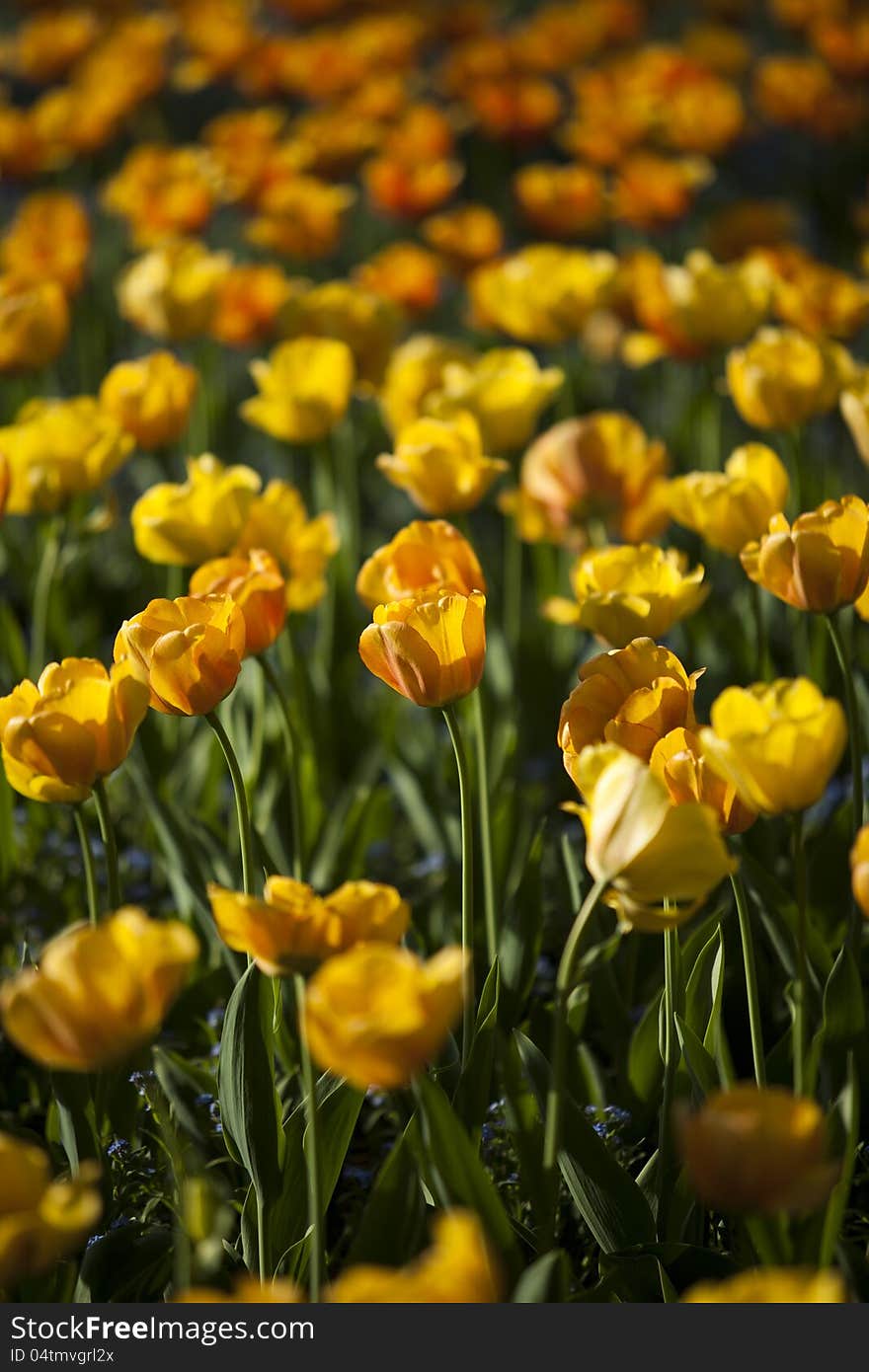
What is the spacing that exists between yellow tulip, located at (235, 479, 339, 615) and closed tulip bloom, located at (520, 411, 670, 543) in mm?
471

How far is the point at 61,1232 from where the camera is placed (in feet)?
2.97

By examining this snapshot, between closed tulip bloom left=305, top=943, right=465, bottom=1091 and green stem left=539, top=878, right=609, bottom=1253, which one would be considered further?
green stem left=539, top=878, right=609, bottom=1253

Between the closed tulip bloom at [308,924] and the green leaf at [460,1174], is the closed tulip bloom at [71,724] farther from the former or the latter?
the green leaf at [460,1174]

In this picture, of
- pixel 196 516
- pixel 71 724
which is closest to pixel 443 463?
pixel 196 516

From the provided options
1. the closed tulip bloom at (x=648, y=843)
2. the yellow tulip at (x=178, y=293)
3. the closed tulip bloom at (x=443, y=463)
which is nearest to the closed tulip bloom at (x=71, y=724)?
the closed tulip bloom at (x=648, y=843)

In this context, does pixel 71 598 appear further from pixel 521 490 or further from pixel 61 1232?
pixel 61 1232

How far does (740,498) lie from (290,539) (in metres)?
0.56

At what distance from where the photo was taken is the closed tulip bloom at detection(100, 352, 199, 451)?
87.7 inches

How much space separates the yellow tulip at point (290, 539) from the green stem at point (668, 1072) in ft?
2.39

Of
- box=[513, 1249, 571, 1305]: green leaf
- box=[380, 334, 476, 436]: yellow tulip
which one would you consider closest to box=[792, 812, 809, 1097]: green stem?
box=[513, 1249, 571, 1305]: green leaf

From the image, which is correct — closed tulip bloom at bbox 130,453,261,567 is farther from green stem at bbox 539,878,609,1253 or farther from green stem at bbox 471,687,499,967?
green stem at bbox 539,878,609,1253

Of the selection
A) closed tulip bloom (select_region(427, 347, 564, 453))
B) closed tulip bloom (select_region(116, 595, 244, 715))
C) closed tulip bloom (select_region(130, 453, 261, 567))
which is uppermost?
closed tulip bloom (select_region(116, 595, 244, 715))

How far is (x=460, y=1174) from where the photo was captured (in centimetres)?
117

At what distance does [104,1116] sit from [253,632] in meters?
0.53
